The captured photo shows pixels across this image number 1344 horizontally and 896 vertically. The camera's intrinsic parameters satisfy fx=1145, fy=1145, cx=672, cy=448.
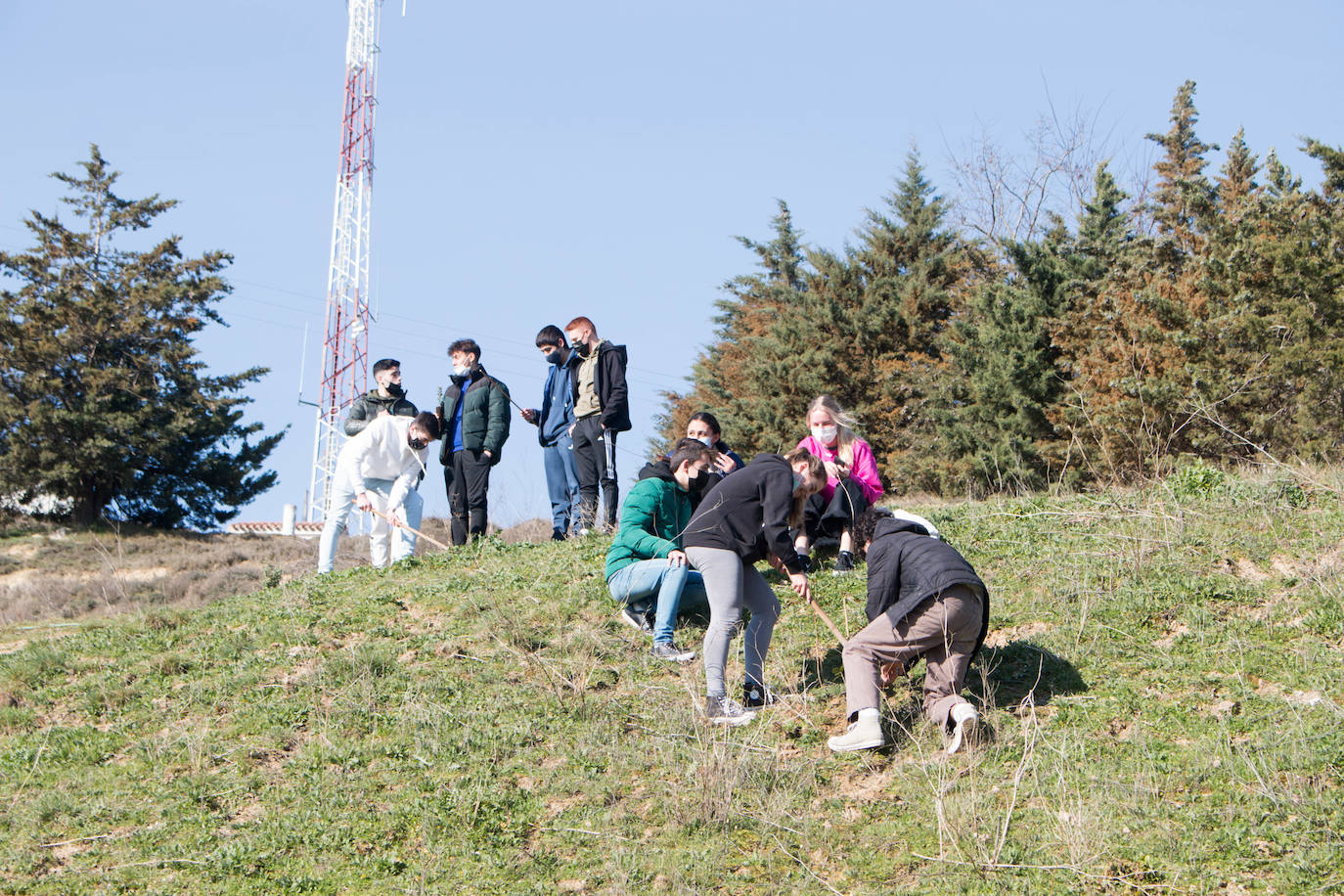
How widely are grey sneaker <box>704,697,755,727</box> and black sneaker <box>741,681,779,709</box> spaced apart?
16cm

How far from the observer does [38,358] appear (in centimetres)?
2553

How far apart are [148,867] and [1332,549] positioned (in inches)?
291

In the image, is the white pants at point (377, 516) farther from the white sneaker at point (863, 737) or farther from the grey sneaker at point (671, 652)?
the white sneaker at point (863, 737)

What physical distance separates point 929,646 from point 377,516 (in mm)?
6267

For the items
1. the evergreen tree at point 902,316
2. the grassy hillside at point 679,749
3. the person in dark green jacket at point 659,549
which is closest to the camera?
the grassy hillside at point 679,749

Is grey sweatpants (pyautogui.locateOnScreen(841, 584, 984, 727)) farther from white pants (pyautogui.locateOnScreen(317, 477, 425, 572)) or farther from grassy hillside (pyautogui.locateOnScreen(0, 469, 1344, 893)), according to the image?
white pants (pyautogui.locateOnScreen(317, 477, 425, 572))

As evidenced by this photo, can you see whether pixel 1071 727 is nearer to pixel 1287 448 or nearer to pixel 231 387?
pixel 1287 448

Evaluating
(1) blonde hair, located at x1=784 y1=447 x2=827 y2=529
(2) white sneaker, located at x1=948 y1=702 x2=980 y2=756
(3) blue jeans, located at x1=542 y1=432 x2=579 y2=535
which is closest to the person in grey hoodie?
(3) blue jeans, located at x1=542 y1=432 x2=579 y2=535

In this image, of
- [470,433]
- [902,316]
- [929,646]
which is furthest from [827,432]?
[902,316]

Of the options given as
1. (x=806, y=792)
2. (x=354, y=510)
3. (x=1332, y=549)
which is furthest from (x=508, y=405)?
(x=1332, y=549)

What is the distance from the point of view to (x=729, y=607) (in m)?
6.24

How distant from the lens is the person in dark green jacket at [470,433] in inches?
421

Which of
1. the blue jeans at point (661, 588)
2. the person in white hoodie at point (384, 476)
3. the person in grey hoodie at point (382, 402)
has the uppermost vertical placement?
the person in grey hoodie at point (382, 402)

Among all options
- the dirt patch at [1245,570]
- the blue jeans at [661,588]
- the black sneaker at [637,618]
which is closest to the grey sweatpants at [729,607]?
the blue jeans at [661,588]
